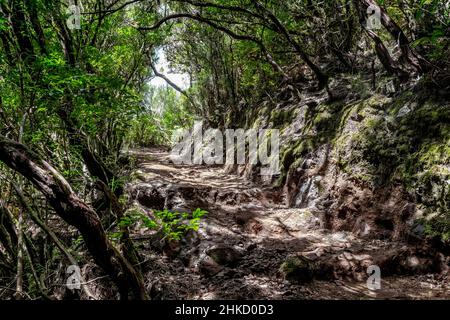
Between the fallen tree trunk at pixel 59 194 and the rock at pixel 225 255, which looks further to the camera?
the rock at pixel 225 255

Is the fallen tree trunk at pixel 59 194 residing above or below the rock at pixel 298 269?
above

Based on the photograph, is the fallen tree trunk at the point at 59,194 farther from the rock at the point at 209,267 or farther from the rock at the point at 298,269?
the rock at the point at 298,269

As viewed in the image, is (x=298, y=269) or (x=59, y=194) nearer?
(x=59, y=194)

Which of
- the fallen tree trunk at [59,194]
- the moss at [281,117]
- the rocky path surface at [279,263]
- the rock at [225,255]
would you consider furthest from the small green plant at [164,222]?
the moss at [281,117]

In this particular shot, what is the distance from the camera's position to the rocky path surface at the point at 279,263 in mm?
4320

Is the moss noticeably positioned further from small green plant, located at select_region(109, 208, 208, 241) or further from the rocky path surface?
small green plant, located at select_region(109, 208, 208, 241)

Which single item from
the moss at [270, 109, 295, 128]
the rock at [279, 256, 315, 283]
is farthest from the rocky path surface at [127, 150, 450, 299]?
the moss at [270, 109, 295, 128]

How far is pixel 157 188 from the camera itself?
26.5 ft

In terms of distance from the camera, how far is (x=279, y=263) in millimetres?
4984

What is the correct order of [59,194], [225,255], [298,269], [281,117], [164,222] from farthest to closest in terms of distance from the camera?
[281,117] → [225,255] → [298,269] → [164,222] → [59,194]

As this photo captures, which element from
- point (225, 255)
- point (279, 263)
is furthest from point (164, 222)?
point (279, 263)

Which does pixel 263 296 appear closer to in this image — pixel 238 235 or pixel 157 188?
pixel 238 235

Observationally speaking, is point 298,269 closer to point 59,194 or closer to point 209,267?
point 209,267
